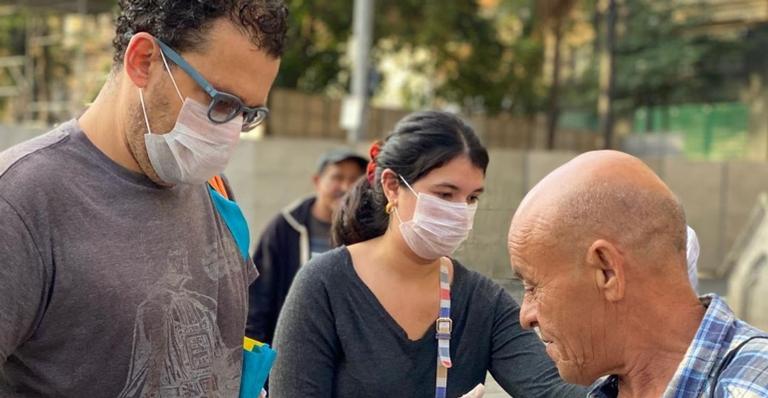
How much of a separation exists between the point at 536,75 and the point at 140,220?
18.9 metres

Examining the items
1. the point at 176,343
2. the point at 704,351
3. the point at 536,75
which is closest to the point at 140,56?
the point at 176,343

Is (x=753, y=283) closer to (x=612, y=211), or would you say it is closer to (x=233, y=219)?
(x=233, y=219)

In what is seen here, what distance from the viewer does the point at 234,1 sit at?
2152mm

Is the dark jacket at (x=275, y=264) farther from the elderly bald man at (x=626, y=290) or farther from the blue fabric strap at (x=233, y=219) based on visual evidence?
the elderly bald man at (x=626, y=290)

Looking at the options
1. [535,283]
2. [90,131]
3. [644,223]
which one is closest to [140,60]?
[90,131]

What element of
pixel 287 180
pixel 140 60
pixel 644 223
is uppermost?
pixel 140 60

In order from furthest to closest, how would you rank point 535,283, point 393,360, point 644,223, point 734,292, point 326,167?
point 734,292 → point 326,167 → point 393,360 → point 535,283 → point 644,223

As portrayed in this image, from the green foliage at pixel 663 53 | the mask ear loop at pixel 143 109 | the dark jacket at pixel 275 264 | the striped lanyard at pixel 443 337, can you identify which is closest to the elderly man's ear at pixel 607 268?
the mask ear loop at pixel 143 109

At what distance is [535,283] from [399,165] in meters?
1.28

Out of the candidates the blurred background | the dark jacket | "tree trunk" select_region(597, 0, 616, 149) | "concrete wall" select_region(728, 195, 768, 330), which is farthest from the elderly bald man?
"tree trunk" select_region(597, 0, 616, 149)

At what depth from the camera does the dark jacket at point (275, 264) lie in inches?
190

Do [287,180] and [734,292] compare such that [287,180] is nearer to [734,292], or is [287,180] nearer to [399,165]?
[734,292]

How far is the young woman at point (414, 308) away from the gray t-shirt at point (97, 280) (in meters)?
0.51

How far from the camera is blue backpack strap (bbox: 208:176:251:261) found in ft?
7.98
